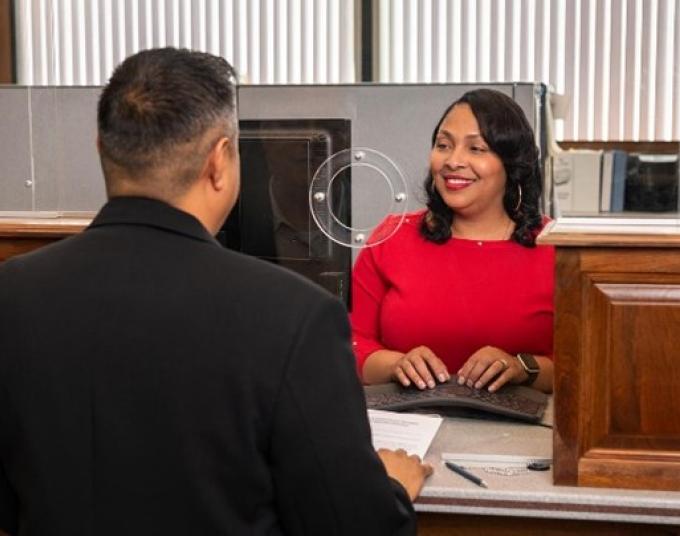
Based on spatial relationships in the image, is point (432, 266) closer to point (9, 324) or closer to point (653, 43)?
point (653, 43)

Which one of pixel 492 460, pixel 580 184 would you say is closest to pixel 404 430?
pixel 492 460

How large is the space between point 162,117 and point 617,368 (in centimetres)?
81

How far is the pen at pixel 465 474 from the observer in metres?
1.62

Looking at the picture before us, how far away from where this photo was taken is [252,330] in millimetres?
1088

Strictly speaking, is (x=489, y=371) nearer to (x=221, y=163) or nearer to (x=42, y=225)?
(x=42, y=225)

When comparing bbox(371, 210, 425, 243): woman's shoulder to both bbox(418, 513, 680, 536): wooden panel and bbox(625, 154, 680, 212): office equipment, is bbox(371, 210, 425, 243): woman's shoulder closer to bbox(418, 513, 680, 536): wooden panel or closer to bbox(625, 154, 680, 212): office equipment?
bbox(625, 154, 680, 212): office equipment

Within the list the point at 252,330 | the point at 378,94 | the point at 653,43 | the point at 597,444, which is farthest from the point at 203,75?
the point at 378,94

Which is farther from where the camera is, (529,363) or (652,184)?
(529,363)

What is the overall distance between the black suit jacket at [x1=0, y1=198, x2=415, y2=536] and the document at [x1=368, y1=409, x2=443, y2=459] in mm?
573

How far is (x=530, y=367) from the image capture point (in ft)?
6.95

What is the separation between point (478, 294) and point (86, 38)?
1008 millimetres

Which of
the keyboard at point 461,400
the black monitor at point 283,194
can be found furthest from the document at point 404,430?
the black monitor at point 283,194

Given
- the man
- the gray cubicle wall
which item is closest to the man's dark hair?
the man

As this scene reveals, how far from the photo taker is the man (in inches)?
42.9
